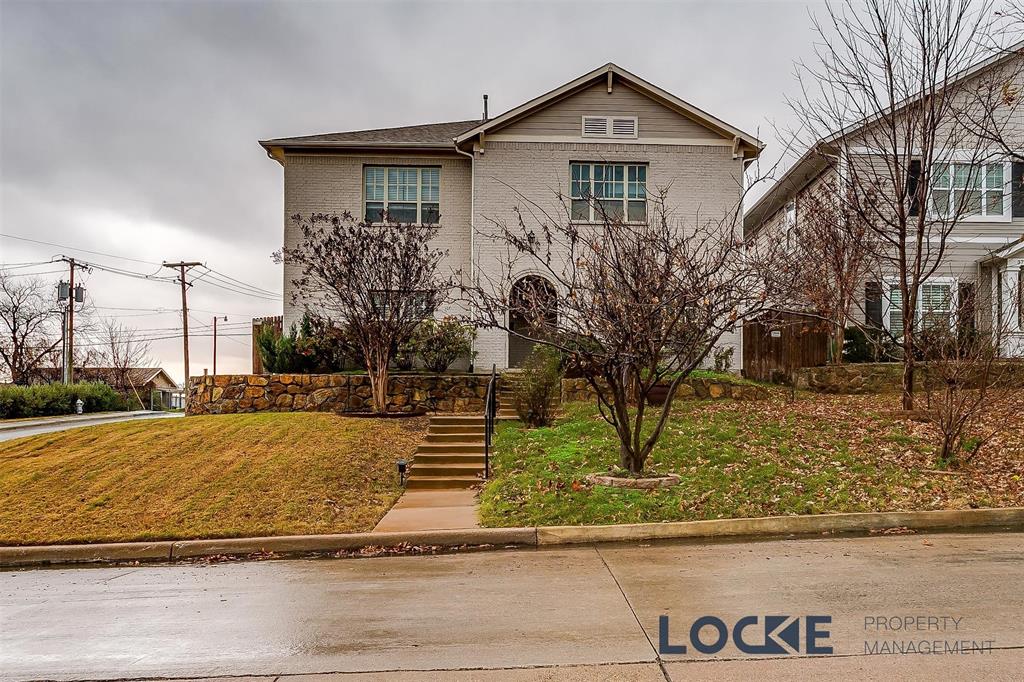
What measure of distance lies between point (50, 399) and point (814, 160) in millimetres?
34761

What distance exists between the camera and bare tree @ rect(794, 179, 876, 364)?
17.1 metres

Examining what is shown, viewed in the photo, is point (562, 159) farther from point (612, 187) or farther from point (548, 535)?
point (548, 535)

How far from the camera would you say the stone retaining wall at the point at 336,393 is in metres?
18.9

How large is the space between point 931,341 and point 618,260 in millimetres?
6113

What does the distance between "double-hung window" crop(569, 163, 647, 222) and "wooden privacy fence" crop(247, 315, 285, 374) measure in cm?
887

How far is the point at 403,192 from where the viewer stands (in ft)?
71.6

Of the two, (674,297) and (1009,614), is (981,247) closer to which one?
(674,297)

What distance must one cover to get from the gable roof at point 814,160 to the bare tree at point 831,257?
1.11 meters

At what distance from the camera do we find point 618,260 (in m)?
10.8

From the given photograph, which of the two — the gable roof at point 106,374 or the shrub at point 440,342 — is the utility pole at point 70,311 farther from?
the shrub at point 440,342

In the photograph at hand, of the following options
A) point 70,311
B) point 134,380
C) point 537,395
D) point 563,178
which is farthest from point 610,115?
point 134,380

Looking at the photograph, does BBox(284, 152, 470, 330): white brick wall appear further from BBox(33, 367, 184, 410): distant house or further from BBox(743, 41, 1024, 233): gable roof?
BBox(33, 367, 184, 410): distant house

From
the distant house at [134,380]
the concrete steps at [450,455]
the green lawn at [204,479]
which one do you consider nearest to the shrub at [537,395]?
the concrete steps at [450,455]

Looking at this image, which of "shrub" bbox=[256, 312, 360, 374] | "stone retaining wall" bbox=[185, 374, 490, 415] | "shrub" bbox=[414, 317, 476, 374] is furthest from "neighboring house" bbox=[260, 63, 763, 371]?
"stone retaining wall" bbox=[185, 374, 490, 415]
